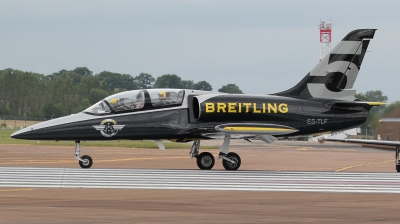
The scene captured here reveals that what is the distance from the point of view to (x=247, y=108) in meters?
22.0

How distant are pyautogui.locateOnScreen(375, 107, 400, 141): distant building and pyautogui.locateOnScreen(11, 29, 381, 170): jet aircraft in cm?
457

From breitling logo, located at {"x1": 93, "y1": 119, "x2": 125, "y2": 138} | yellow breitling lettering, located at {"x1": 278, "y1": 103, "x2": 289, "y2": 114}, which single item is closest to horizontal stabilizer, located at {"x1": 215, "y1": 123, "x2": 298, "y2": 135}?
yellow breitling lettering, located at {"x1": 278, "y1": 103, "x2": 289, "y2": 114}

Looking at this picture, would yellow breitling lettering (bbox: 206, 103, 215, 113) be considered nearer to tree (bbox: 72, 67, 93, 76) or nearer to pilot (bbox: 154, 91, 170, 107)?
pilot (bbox: 154, 91, 170, 107)

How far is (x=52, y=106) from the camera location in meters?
78.9

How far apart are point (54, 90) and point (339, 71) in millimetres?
75504

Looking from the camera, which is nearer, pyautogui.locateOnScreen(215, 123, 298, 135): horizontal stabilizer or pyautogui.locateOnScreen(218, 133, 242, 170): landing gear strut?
pyautogui.locateOnScreen(215, 123, 298, 135): horizontal stabilizer

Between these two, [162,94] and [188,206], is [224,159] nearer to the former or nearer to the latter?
[162,94]

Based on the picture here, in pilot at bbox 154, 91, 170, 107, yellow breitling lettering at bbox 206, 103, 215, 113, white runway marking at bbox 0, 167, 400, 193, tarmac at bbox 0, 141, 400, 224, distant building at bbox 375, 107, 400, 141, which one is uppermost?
pilot at bbox 154, 91, 170, 107

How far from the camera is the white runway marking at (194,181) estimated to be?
15.2 metres

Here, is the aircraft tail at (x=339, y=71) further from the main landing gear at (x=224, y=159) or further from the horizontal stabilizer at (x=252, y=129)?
the main landing gear at (x=224, y=159)

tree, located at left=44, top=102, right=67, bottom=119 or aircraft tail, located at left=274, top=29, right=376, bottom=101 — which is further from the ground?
aircraft tail, located at left=274, top=29, right=376, bottom=101

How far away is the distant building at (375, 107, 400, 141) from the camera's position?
27.2 metres

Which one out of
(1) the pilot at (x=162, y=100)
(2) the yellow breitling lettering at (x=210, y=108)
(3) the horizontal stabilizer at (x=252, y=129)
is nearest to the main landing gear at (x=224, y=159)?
(3) the horizontal stabilizer at (x=252, y=129)

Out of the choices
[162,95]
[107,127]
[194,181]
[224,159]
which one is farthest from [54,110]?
[194,181]
